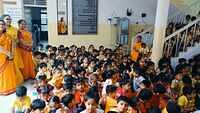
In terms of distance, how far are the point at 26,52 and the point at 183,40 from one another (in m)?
3.56

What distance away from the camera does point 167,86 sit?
14.8ft

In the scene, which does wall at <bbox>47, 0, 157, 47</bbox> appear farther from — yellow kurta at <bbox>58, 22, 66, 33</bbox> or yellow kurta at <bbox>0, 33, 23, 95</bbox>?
yellow kurta at <bbox>0, 33, 23, 95</bbox>

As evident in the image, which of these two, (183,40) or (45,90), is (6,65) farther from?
(183,40)

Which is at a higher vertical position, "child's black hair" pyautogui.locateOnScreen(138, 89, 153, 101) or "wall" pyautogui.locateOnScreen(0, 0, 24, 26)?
"wall" pyautogui.locateOnScreen(0, 0, 24, 26)

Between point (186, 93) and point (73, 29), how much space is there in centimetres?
604

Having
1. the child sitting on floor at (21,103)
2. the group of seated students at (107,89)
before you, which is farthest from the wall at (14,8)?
the child sitting on floor at (21,103)

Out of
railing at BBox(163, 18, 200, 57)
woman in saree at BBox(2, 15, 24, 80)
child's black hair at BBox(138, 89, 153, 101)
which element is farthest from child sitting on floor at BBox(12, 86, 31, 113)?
railing at BBox(163, 18, 200, 57)

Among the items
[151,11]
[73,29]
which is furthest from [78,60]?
[151,11]

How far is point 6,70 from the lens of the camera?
18.7 ft

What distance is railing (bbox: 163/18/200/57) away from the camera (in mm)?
6859

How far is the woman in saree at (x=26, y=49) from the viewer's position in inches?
242

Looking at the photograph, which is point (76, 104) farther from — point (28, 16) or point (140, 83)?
point (28, 16)

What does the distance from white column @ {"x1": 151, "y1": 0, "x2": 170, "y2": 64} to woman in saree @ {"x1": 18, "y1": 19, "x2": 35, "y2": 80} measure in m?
2.68

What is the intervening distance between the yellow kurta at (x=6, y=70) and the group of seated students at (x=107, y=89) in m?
0.66
